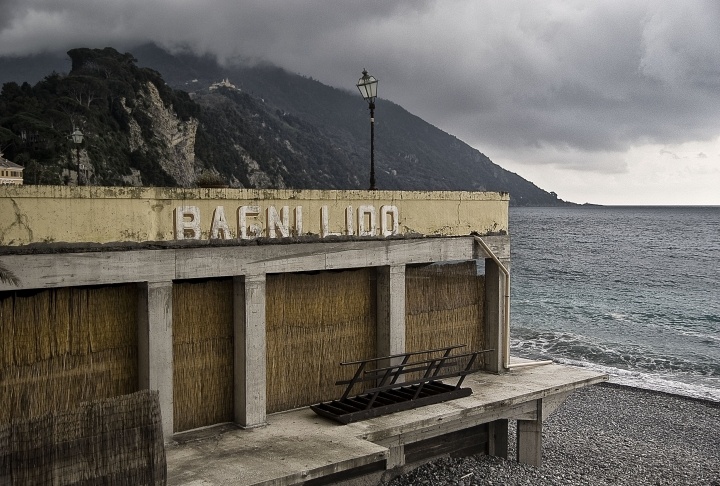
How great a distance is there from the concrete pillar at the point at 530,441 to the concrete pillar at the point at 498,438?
0.36 m

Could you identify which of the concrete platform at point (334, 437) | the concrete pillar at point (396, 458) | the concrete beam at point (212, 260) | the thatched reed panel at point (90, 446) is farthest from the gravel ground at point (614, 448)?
the thatched reed panel at point (90, 446)

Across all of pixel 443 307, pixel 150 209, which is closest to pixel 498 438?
pixel 443 307

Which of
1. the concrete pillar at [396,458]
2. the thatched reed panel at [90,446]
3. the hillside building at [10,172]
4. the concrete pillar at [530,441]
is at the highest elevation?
the hillside building at [10,172]

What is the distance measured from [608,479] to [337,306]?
8403 millimetres

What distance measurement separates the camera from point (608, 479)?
669 inches

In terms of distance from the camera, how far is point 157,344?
10.8 meters

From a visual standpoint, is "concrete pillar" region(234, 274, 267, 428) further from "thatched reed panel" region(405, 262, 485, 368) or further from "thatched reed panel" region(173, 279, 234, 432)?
"thatched reed panel" region(405, 262, 485, 368)

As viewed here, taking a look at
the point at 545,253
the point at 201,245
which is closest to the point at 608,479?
the point at 201,245

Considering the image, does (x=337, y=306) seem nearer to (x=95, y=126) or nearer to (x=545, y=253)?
(x=95, y=126)

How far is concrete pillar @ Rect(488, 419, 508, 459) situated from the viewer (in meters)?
15.3

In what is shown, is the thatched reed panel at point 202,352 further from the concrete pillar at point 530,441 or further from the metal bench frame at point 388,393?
the concrete pillar at point 530,441

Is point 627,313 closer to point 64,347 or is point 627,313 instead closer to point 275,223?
point 275,223

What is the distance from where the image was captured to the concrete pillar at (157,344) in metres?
10.7

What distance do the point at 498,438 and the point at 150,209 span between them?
891 centimetres
